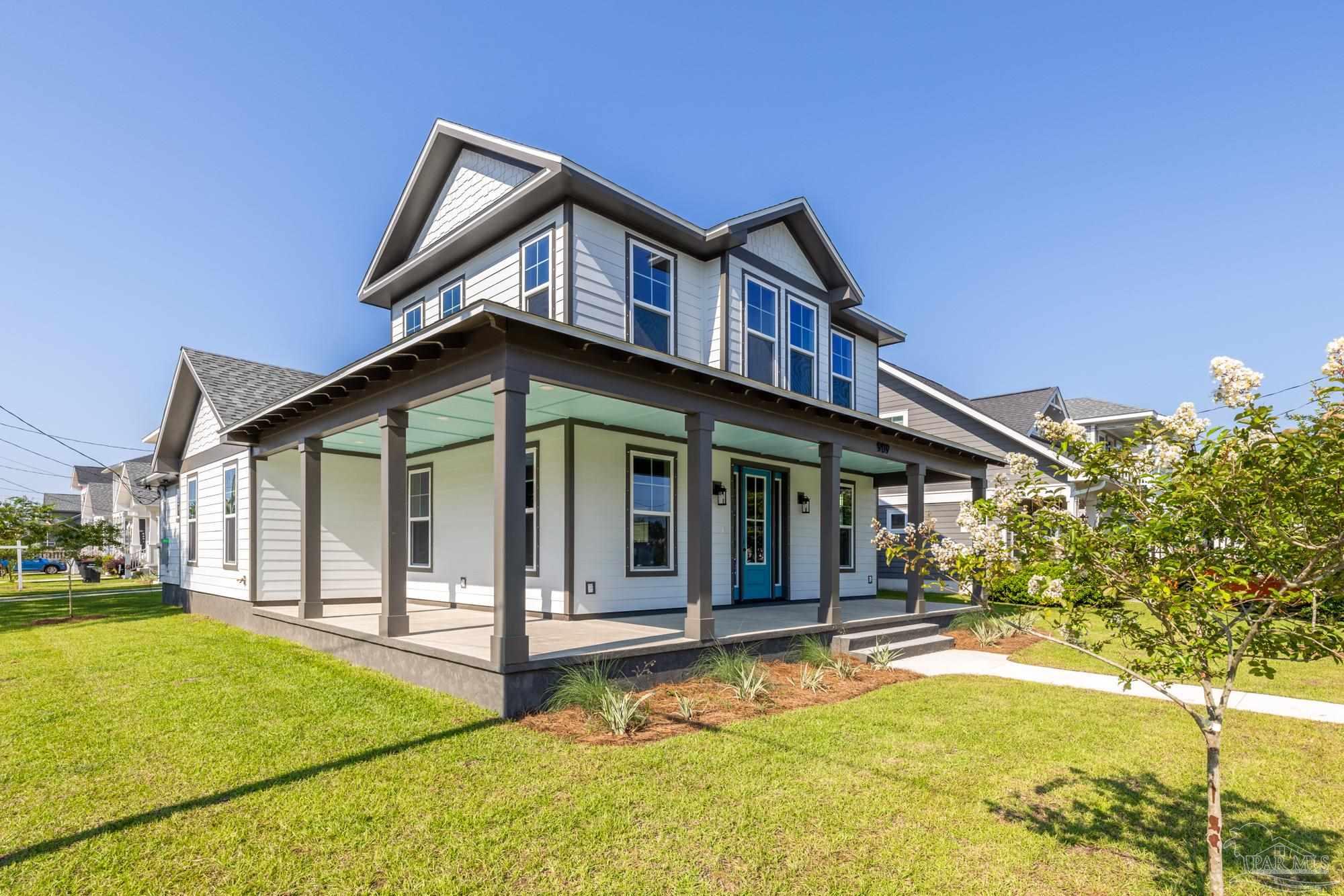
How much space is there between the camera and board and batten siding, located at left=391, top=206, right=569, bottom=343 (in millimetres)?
8500

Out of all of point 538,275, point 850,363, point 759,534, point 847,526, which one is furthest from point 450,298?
point 847,526

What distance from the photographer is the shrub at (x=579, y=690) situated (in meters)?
5.97

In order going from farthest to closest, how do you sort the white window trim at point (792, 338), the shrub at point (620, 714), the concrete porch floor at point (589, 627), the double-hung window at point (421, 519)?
1. the double-hung window at point (421, 519)
2. the white window trim at point (792, 338)
3. the concrete porch floor at point (589, 627)
4. the shrub at point (620, 714)

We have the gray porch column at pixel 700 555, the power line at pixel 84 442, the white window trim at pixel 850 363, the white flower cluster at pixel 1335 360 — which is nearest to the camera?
the white flower cluster at pixel 1335 360

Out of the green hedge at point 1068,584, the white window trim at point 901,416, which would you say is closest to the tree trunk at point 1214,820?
the green hedge at point 1068,584

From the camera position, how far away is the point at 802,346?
38.2 feet

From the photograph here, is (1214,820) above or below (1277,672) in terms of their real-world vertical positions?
above

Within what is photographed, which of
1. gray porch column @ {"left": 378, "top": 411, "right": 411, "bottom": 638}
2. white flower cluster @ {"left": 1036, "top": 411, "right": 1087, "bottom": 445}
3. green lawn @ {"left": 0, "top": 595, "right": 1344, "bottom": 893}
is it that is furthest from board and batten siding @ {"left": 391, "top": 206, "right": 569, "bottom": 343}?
white flower cluster @ {"left": 1036, "top": 411, "right": 1087, "bottom": 445}

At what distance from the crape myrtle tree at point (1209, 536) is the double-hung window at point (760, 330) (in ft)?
23.0

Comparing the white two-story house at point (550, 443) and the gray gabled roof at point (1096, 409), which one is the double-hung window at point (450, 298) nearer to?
the white two-story house at point (550, 443)

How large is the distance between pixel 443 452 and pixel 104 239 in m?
11.7

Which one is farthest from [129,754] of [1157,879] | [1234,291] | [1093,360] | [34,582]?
[34,582]

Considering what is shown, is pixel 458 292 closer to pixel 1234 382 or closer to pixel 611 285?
pixel 611 285

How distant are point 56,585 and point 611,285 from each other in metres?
28.8
